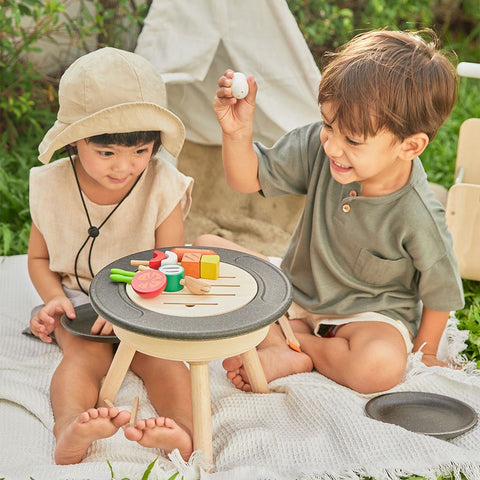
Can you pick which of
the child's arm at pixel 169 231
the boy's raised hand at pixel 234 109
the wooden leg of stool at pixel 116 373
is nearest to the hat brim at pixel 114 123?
the boy's raised hand at pixel 234 109

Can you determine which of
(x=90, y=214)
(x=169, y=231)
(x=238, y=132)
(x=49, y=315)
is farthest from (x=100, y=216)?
(x=238, y=132)

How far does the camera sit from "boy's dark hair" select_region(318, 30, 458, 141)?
5.43ft

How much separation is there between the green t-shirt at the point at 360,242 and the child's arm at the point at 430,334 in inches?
1.4

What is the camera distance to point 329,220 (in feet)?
6.39

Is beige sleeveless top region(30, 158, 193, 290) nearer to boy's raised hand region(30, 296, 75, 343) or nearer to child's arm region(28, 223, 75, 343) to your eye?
child's arm region(28, 223, 75, 343)

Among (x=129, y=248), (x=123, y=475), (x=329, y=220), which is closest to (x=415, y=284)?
(x=329, y=220)

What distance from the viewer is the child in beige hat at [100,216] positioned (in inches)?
62.4

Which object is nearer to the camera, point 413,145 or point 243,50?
point 413,145

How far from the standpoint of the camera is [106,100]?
1.74 meters

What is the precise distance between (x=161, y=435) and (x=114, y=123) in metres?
0.73

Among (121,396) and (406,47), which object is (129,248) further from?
(406,47)

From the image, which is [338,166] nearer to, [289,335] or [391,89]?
[391,89]

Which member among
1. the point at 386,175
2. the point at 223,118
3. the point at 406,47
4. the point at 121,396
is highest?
the point at 406,47

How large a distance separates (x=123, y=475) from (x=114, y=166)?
0.73 metres
